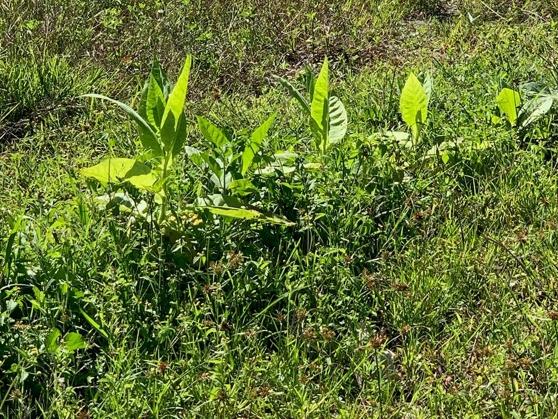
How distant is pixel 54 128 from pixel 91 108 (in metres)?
0.22

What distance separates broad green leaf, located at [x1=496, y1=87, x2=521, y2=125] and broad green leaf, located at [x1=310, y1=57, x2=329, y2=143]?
2.71ft

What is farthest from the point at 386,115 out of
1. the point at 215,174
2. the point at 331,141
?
the point at 215,174

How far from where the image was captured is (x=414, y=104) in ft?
11.1

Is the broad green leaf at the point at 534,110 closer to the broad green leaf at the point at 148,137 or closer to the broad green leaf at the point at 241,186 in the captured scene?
the broad green leaf at the point at 241,186

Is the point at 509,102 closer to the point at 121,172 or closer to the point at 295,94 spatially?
the point at 295,94

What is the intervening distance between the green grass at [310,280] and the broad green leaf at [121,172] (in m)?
0.09

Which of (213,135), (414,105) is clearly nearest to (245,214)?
(213,135)

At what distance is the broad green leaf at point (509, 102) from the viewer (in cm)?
345


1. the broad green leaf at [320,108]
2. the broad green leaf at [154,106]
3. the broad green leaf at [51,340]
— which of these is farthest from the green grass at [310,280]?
the broad green leaf at [154,106]

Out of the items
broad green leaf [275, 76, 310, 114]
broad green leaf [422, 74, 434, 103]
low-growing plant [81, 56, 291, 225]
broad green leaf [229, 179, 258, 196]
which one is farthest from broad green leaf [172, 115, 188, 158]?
broad green leaf [422, 74, 434, 103]

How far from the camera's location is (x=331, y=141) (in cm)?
321

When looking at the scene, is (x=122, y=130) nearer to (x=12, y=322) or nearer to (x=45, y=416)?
(x=12, y=322)

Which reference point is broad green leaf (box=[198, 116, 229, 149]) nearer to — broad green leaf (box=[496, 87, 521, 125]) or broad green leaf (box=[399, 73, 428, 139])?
broad green leaf (box=[399, 73, 428, 139])

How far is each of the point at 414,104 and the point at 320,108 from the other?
46cm
